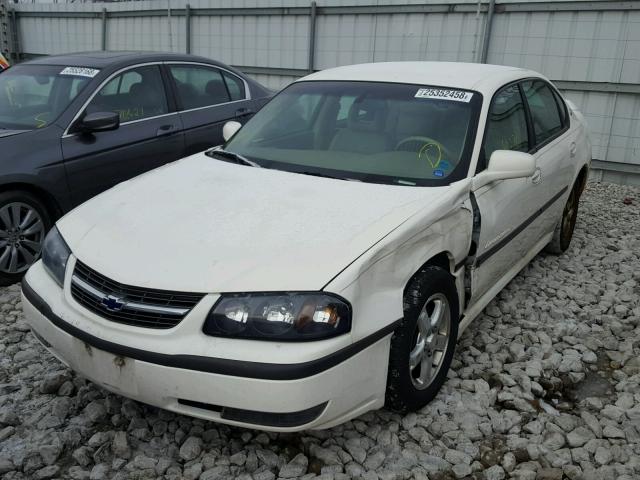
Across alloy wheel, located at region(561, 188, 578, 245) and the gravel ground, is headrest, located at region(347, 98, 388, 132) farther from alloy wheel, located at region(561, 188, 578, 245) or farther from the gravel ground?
alloy wheel, located at region(561, 188, 578, 245)

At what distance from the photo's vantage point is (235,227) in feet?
8.48

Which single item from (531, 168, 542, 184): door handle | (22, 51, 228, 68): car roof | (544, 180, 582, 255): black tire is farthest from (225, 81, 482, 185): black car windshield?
(544, 180, 582, 255): black tire

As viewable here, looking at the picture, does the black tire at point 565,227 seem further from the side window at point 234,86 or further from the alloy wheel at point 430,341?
the side window at point 234,86

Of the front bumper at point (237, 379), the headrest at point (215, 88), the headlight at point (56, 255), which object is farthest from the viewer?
the headrest at point (215, 88)

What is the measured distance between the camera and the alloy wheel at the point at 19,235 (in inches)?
164

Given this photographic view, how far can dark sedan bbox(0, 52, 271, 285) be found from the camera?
4.23m

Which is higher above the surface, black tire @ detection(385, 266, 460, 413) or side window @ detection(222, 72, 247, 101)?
side window @ detection(222, 72, 247, 101)

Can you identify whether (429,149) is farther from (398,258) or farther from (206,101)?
(206,101)

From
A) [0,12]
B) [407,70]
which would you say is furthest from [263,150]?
[0,12]

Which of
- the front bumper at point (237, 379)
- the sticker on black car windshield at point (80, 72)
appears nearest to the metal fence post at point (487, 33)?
the sticker on black car windshield at point (80, 72)

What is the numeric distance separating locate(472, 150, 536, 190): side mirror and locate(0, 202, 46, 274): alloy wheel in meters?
2.98

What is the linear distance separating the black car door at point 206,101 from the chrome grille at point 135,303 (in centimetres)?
303

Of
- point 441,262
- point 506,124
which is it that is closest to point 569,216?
point 506,124

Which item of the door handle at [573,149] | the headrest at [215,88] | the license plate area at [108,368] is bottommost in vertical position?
the license plate area at [108,368]
